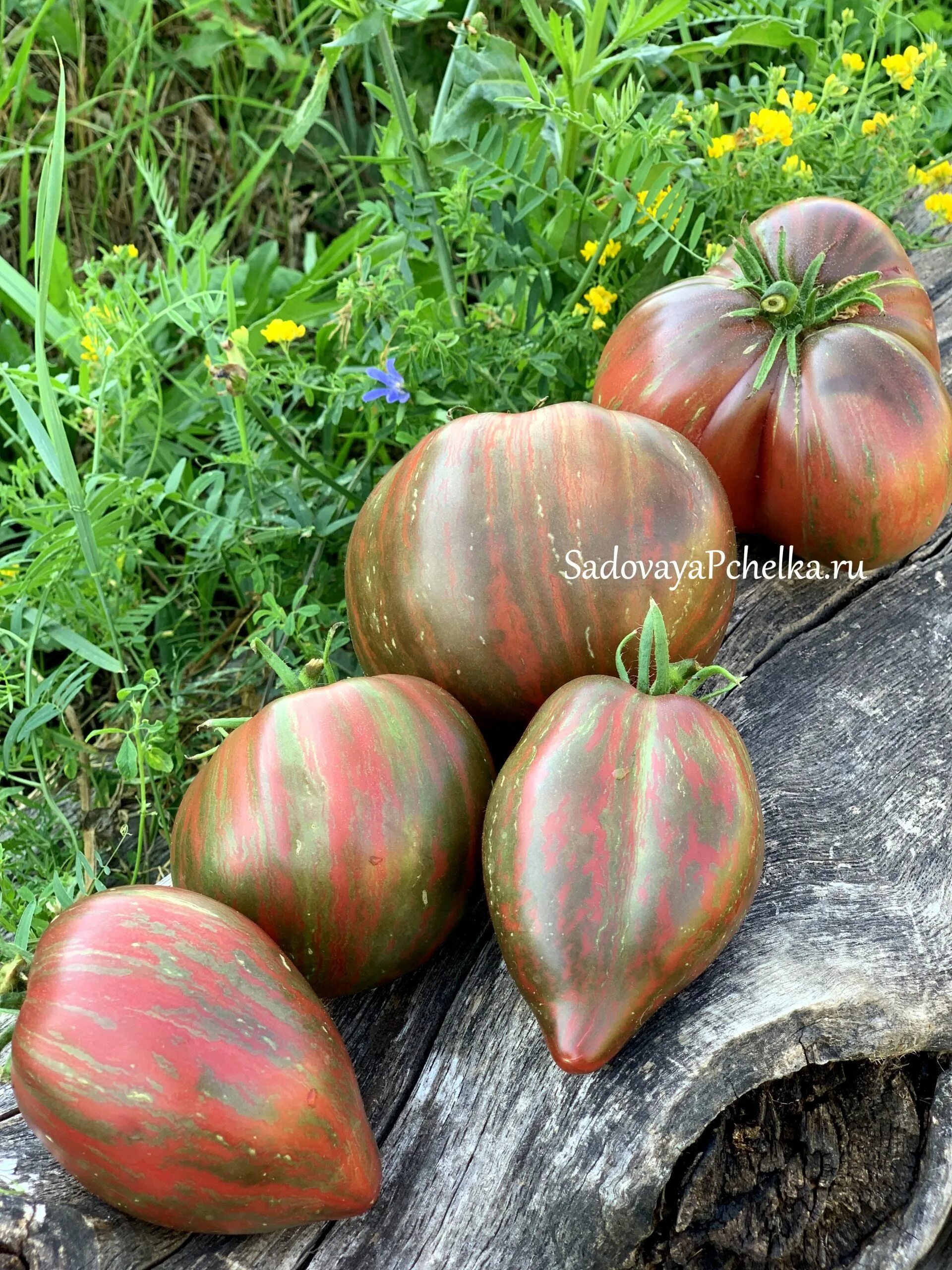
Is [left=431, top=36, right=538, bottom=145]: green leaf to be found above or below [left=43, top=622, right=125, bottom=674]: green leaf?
above

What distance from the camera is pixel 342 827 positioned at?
117 centimetres

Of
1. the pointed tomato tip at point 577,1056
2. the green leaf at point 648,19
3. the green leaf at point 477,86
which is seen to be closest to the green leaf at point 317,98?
the green leaf at point 477,86

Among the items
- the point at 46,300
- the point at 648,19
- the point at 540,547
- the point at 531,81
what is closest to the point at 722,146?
the point at 648,19

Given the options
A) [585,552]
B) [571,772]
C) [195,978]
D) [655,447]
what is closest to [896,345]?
[655,447]

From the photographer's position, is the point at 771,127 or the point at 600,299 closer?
the point at 771,127

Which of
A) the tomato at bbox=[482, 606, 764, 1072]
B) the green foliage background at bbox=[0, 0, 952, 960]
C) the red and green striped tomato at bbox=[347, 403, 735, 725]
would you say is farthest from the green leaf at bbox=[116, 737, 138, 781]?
the tomato at bbox=[482, 606, 764, 1072]

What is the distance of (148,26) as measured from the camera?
2.96 m

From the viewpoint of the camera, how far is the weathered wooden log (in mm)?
1143

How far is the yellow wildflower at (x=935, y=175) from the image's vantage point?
204 cm

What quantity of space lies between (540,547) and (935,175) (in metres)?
1.23

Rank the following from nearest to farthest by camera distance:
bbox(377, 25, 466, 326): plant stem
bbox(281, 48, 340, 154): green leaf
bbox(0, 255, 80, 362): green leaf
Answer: bbox(281, 48, 340, 154): green leaf, bbox(377, 25, 466, 326): plant stem, bbox(0, 255, 80, 362): green leaf

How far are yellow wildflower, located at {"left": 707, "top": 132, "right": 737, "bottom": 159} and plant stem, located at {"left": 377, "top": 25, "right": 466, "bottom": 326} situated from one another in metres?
0.46

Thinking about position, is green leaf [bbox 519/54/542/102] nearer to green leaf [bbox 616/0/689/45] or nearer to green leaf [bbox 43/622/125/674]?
green leaf [bbox 616/0/689/45]

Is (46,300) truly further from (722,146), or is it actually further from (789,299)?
(722,146)
